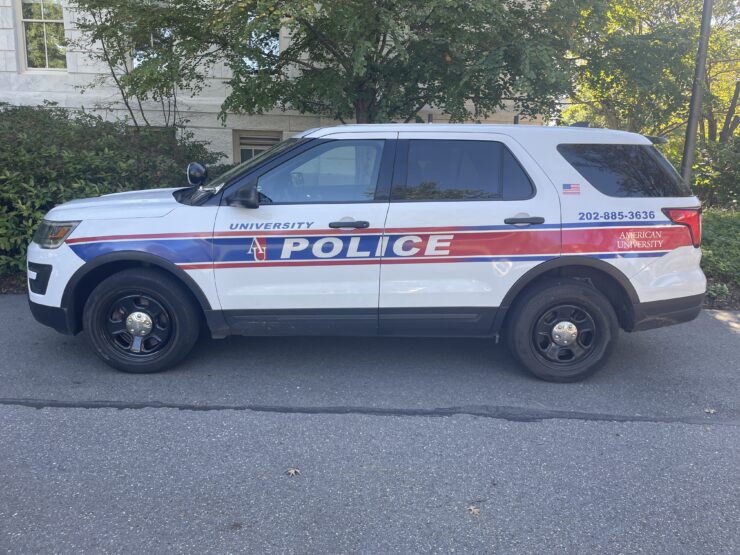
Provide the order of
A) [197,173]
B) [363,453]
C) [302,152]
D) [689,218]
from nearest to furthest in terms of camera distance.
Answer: [363,453]
[302,152]
[689,218]
[197,173]

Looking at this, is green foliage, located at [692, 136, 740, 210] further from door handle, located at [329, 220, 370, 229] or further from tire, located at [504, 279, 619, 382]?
door handle, located at [329, 220, 370, 229]

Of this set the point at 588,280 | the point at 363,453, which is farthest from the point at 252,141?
the point at 363,453

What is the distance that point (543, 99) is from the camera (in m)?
8.20

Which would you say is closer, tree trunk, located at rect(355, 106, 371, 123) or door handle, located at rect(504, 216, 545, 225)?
door handle, located at rect(504, 216, 545, 225)

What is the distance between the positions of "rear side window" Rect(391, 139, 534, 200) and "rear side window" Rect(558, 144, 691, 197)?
1.43 feet

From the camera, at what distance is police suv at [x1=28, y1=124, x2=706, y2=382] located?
4.46 m

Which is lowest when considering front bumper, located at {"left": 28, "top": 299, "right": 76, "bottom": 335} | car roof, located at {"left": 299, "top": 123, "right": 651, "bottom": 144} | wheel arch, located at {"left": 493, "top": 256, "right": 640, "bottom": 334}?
front bumper, located at {"left": 28, "top": 299, "right": 76, "bottom": 335}

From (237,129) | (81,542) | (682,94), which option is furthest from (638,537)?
(237,129)

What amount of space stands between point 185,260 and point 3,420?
59.8 inches

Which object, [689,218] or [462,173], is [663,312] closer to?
[689,218]

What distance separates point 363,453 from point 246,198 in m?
1.91

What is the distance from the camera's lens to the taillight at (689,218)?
4.62 meters

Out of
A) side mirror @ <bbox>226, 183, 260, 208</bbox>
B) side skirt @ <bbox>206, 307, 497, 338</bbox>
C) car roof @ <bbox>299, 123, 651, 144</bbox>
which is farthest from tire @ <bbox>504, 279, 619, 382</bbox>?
side mirror @ <bbox>226, 183, 260, 208</bbox>

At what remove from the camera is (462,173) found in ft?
15.1
